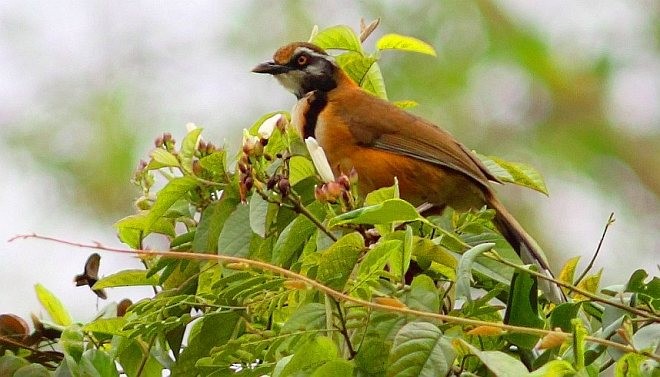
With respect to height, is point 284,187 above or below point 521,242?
above

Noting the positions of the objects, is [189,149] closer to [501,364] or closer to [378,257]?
[378,257]

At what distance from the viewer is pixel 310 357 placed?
5.17 feet

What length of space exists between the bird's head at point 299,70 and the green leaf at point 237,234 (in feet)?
5.29

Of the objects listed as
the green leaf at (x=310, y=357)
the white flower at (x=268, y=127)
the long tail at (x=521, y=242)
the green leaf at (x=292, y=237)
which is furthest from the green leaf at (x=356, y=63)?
the green leaf at (x=310, y=357)

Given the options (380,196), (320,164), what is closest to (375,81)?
(320,164)

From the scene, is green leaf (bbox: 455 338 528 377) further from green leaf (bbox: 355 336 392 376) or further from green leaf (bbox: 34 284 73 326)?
green leaf (bbox: 34 284 73 326)

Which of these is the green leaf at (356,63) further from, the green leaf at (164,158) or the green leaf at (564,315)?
the green leaf at (564,315)

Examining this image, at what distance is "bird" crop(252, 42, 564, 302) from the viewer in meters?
3.40

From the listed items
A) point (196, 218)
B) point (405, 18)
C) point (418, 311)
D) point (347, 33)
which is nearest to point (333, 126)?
point (347, 33)

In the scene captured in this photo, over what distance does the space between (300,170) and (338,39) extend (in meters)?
0.46

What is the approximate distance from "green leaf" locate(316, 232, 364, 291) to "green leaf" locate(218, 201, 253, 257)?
13.3 inches

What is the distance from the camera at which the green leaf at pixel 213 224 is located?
81.2 inches

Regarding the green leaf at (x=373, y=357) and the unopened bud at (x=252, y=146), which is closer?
the green leaf at (x=373, y=357)

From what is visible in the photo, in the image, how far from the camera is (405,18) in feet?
23.9
